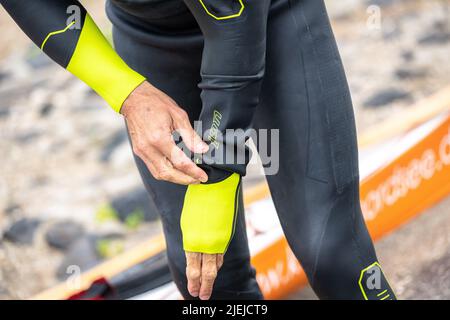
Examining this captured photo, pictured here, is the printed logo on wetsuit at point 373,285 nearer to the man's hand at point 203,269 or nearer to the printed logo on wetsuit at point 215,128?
the man's hand at point 203,269

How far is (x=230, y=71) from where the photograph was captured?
154 centimetres

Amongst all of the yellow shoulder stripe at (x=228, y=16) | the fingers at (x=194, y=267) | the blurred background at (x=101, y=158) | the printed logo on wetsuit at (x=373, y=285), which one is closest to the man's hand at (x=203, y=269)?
the fingers at (x=194, y=267)

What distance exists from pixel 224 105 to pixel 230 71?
7cm

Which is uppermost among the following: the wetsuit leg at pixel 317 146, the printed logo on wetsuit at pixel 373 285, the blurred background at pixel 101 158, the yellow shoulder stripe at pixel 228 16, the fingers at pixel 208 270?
the yellow shoulder stripe at pixel 228 16

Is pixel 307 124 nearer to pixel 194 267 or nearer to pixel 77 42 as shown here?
pixel 194 267

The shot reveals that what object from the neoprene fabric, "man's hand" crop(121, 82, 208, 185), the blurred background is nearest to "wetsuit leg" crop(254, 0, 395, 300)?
the neoprene fabric

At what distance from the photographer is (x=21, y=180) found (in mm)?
4336

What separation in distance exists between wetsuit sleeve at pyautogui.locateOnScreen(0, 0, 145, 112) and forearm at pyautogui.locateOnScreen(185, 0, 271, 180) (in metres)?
0.22

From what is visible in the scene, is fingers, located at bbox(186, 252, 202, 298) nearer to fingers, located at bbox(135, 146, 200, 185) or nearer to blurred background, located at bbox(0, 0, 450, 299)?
fingers, located at bbox(135, 146, 200, 185)

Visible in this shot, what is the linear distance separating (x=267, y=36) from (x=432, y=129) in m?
1.68

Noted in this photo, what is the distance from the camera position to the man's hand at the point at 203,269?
1674 mm

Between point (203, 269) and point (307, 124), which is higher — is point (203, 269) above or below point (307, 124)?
below

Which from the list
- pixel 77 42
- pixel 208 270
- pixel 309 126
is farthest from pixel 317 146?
pixel 77 42
